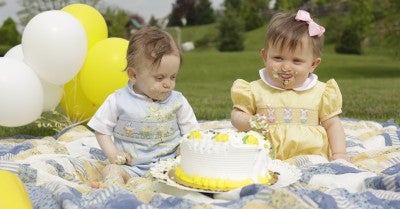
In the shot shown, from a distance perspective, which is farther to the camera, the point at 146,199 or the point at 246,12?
the point at 246,12

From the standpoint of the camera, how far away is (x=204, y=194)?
2598 millimetres

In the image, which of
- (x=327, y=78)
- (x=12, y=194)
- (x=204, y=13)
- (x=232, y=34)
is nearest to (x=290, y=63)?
(x=12, y=194)

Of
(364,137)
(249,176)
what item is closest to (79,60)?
(364,137)

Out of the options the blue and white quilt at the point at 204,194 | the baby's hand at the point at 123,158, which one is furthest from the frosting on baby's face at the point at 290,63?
the baby's hand at the point at 123,158

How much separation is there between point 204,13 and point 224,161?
34.6 m

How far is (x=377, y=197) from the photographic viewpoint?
2.43m

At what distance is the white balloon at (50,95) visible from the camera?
4997 mm

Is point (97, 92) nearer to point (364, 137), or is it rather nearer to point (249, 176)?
point (364, 137)

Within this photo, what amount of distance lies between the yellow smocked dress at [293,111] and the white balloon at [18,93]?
1.72m

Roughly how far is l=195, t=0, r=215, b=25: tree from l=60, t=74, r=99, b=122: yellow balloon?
1237 inches

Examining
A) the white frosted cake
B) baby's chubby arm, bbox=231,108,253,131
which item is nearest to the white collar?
baby's chubby arm, bbox=231,108,253,131

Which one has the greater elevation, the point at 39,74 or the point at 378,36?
the point at 39,74

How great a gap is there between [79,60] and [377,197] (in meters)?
3.11

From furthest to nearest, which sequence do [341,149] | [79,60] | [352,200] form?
[79,60], [341,149], [352,200]
